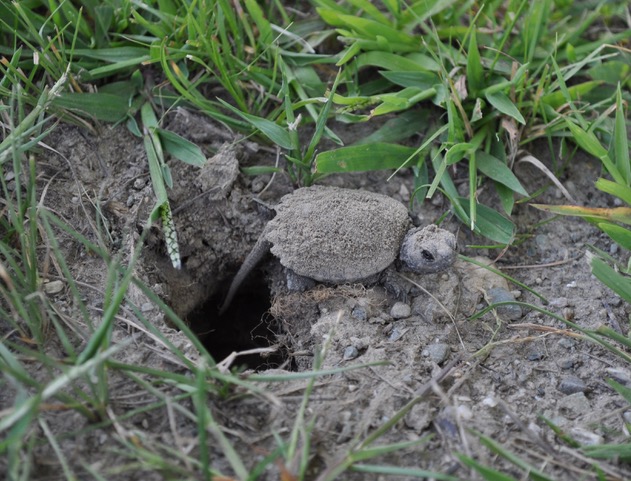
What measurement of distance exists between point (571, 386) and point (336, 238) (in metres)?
0.89

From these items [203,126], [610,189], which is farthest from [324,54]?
[610,189]

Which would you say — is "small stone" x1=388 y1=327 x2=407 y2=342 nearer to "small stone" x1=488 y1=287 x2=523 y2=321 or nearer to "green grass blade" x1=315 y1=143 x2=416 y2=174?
"small stone" x1=488 y1=287 x2=523 y2=321

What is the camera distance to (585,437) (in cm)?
189

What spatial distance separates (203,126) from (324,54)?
0.60 meters

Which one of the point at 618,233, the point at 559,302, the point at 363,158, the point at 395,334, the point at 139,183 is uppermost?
the point at 139,183

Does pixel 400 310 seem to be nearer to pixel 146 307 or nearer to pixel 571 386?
pixel 571 386

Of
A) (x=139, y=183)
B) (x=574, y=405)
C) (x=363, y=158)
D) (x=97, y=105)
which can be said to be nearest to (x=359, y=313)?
(x=363, y=158)

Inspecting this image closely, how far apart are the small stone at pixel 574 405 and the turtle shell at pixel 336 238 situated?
2.37ft

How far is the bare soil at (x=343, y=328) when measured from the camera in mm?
1780

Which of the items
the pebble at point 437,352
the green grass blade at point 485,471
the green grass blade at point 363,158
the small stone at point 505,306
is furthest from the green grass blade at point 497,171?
the green grass blade at point 485,471

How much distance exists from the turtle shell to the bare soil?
9cm

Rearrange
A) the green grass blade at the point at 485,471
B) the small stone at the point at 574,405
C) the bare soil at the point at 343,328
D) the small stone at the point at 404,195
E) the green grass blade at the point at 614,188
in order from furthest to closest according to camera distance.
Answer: the small stone at the point at 404,195, the green grass blade at the point at 614,188, the small stone at the point at 574,405, the bare soil at the point at 343,328, the green grass blade at the point at 485,471

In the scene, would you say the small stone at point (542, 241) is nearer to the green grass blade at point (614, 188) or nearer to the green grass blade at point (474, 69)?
the green grass blade at point (614, 188)

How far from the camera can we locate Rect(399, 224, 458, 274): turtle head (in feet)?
7.35
